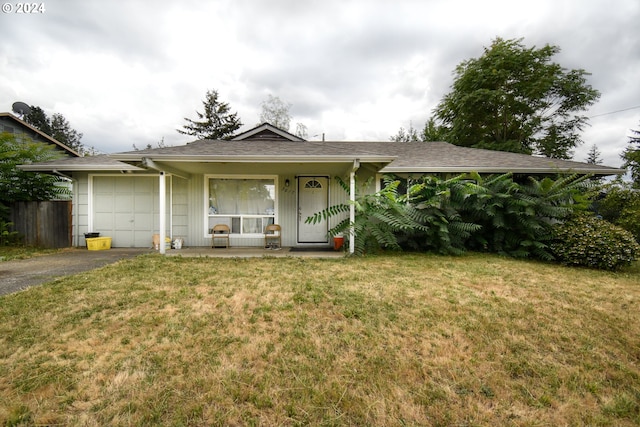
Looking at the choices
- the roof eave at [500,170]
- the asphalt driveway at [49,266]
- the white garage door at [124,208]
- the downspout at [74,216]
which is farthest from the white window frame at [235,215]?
the downspout at [74,216]

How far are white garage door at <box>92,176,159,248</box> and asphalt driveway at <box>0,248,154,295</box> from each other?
0.84m

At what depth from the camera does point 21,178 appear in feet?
26.4

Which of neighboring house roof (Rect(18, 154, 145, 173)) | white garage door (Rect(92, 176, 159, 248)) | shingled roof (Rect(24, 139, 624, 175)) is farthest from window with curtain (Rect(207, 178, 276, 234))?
neighboring house roof (Rect(18, 154, 145, 173))

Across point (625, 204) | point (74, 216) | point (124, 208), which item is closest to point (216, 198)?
point (124, 208)

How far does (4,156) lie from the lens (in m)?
7.65

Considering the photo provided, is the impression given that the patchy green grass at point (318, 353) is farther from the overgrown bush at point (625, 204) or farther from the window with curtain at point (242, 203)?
the overgrown bush at point (625, 204)

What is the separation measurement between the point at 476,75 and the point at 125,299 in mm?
21693

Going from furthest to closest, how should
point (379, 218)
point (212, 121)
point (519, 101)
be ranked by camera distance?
point (212, 121)
point (519, 101)
point (379, 218)

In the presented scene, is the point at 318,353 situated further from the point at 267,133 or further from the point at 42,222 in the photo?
the point at 42,222

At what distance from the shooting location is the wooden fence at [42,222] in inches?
309

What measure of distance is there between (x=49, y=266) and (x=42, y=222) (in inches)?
143

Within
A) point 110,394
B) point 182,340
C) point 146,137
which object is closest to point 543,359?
point 182,340

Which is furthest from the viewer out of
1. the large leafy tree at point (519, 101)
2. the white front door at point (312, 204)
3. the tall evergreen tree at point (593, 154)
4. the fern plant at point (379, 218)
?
the tall evergreen tree at point (593, 154)

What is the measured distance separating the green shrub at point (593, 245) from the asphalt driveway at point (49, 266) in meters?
10.2
